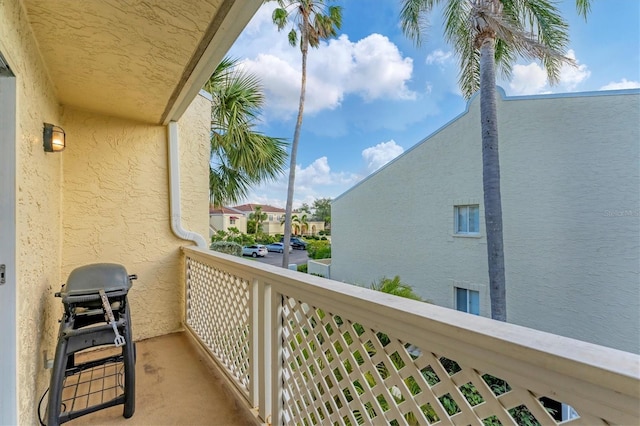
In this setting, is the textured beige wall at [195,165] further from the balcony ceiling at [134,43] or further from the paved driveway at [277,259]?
the paved driveway at [277,259]

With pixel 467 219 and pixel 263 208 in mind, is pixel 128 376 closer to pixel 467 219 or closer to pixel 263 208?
→ pixel 467 219

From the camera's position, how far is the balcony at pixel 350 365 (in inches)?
26.0

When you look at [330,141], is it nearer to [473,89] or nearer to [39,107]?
[473,89]

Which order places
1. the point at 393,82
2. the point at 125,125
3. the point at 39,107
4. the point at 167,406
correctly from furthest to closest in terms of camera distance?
the point at 393,82 → the point at 125,125 → the point at 167,406 → the point at 39,107

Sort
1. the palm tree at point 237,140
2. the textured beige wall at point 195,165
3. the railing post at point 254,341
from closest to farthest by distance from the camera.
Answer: the railing post at point 254,341
the textured beige wall at point 195,165
the palm tree at point 237,140

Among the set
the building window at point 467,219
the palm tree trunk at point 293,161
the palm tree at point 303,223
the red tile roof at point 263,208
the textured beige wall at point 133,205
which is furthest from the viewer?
the palm tree at point 303,223

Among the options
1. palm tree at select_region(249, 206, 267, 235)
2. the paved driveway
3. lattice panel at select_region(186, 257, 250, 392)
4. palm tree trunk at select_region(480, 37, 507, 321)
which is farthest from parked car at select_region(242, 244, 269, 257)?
lattice panel at select_region(186, 257, 250, 392)

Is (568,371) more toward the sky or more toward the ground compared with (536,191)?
more toward the ground

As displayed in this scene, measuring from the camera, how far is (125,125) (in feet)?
11.0

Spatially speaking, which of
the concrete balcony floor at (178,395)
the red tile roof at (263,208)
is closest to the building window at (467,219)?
the concrete balcony floor at (178,395)

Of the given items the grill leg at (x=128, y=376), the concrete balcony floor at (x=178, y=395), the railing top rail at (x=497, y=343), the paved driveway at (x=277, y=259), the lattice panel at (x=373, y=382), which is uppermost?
the railing top rail at (x=497, y=343)

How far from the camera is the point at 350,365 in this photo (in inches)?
51.8

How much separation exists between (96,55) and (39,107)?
558 mm

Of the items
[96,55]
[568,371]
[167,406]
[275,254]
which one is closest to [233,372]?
[167,406]
